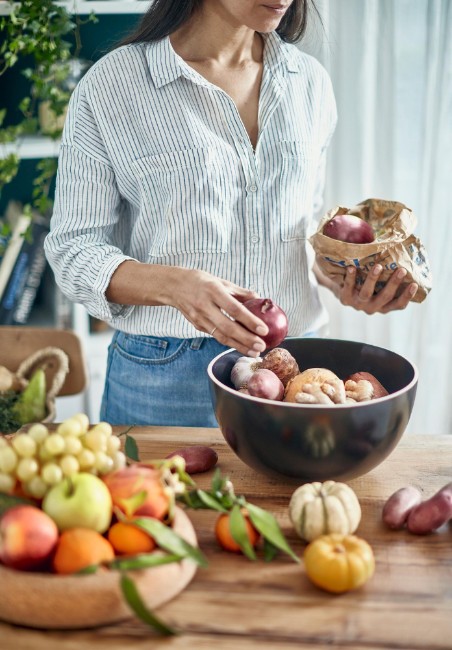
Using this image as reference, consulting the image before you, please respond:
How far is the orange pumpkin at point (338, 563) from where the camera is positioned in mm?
881

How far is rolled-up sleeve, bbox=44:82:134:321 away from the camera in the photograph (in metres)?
1.52

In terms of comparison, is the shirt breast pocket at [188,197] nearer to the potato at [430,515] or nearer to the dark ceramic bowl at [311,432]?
the dark ceramic bowl at [311,432]

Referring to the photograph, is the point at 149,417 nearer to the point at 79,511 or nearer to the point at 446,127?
the point at 79,511

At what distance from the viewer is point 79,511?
34.5 inches

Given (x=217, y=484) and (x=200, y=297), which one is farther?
(x=200, y=297)

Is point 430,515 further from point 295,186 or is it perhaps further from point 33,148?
point 33,148

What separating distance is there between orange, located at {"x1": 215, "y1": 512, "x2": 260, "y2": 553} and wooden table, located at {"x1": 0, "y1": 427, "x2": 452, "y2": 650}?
0.01 m

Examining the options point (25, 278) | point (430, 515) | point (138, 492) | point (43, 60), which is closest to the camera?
point (138, 492)

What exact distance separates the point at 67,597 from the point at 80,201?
2.92 feet

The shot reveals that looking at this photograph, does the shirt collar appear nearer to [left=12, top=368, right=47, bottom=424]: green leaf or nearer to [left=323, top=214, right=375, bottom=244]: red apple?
[left=323, top=214, right=375, bottom=244]: red apple

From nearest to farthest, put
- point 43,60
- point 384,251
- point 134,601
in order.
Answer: point 134,601 < point 384,251 < point 43,60

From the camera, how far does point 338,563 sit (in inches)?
34.7

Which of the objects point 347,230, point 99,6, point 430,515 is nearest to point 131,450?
point 430,515

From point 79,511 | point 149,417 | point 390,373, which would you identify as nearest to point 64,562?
point 79,511
